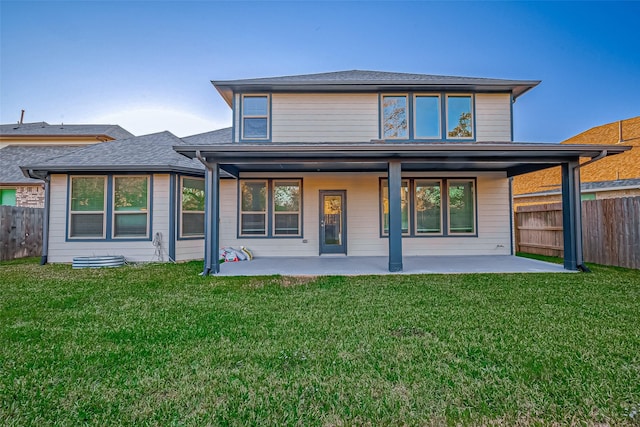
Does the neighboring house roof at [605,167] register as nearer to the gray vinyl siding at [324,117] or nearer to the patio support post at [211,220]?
the gray vinyl siding at [324,117]

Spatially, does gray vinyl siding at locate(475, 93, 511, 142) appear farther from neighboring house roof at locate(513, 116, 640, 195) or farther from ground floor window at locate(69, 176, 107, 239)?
ground floor window at locate(69, 176, 107, 239)

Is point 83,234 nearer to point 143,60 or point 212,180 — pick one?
point 212,180

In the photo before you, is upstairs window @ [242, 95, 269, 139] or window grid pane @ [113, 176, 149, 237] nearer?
window grid pane @ [113, 176, 149, 237]

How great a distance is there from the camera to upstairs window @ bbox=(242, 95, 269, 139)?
9133 mm

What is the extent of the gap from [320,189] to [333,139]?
1.58m

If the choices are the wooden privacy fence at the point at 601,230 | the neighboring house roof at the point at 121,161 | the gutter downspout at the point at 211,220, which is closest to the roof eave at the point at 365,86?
the neighboring house roof at the point at 121,161

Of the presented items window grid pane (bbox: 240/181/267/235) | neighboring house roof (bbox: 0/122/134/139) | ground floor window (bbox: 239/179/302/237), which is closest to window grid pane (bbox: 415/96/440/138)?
ground floor window (bbox: 239/179/302/237)

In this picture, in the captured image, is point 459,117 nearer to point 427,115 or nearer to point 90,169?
point 427,115

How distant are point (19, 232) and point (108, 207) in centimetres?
415

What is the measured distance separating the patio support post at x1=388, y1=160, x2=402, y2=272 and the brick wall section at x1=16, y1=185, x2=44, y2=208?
1541 cm

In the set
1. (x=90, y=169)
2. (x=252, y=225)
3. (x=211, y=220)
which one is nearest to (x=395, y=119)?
(x=252, y=225)

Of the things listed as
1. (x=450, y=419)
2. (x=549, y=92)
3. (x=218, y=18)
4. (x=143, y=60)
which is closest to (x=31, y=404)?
(x=450, y=419)

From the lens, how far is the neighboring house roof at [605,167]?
2159 cm

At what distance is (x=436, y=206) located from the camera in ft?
31.3
